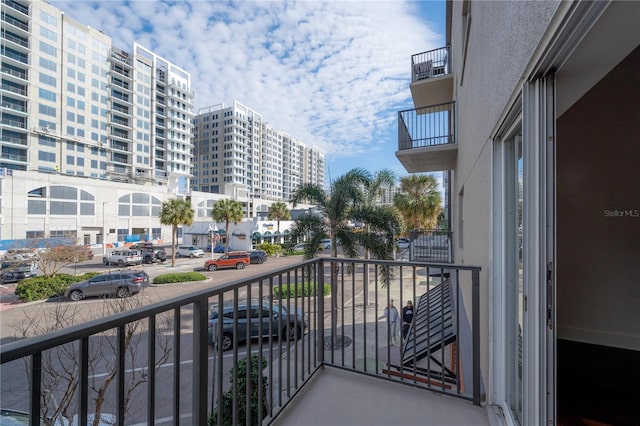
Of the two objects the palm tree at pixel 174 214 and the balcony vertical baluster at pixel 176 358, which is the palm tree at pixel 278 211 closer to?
the palm tree at pixel 174 214

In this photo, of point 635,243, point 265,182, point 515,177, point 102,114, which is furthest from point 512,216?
point 265,182

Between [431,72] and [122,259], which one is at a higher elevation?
[431,72]

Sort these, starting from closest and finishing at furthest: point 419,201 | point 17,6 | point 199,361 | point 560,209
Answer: point 199,361 < point 560,209 < point 419,201 < point 17,6

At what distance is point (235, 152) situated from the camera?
57.6 meters

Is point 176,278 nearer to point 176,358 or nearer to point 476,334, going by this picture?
point 476,334

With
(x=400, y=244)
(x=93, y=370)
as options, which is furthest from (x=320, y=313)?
(x=400, y=244)

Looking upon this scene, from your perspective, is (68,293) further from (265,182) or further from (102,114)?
(265,182)

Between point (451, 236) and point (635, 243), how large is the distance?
7.34 meters

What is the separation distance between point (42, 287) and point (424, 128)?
55.4 feet

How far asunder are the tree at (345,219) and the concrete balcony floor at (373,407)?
6.54 metres

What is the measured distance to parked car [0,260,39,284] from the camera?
16250mm

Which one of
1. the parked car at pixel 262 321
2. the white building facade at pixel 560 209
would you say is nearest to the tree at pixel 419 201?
the parked car at pixel 262 321

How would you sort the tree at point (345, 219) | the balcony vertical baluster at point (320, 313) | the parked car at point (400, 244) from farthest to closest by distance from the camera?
1. the parked car at point (400, 244)
2. the tree at point (345, 219)
3. the balcony vertical baluster at point (320, 313)

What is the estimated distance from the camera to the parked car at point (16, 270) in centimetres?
1625
